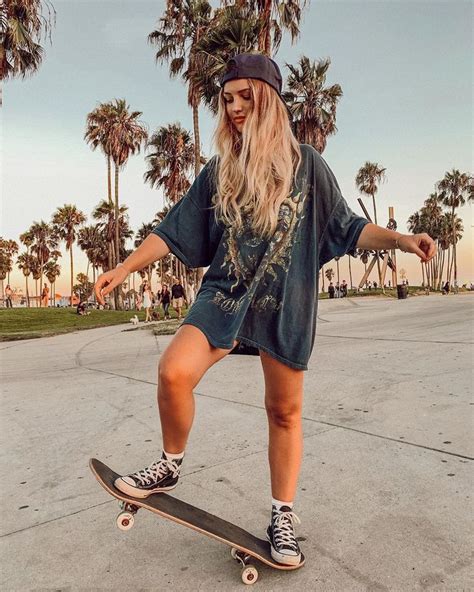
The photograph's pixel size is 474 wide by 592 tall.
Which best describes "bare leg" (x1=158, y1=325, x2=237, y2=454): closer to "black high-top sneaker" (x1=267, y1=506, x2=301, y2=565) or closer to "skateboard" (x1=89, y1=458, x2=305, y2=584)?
"skateboard" (x1=89, y1=458, x2=305, y2=584)

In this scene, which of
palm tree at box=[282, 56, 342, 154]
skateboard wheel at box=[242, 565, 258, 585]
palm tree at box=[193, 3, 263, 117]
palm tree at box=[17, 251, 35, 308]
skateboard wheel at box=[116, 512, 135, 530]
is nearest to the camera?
skateboard wheel at box=[242, 565, 258, 585]

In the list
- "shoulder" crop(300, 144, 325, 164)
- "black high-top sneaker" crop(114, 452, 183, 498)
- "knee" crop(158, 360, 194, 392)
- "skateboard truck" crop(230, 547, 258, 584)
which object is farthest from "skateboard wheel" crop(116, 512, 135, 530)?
"shoulder" crop(300, 144, 325, 164)

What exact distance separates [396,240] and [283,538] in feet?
4.14

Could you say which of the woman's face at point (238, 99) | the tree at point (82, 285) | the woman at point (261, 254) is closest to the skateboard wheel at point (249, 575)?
the woman at point (261, 254)

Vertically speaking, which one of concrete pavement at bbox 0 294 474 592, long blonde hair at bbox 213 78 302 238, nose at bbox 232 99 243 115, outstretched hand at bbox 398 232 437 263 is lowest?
concrete pavement at bbox 0 294 474 592

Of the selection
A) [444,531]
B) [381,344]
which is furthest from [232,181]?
[381,344]

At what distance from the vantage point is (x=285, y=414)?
2018 mm

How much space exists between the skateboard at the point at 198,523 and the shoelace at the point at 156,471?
0.07 meters

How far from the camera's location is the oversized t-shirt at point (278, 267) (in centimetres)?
193

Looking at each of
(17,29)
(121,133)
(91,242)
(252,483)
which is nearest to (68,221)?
(91,242)

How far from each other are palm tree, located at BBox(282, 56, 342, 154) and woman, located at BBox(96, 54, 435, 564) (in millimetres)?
26455

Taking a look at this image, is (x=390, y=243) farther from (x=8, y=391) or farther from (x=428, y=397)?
(x=8, y=391)

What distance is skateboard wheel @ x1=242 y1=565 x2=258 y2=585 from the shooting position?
1.76 m

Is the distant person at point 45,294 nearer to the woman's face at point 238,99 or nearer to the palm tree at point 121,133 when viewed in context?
the palm tree at point 121,133
